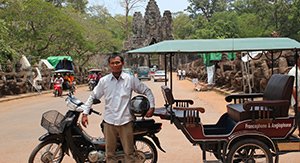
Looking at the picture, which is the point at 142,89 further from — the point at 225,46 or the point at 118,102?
the point at 225,46

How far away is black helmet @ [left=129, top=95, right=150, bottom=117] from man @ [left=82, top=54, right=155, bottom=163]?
0.17ft

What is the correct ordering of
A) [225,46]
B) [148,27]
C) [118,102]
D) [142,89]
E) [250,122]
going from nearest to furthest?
1. [118,102]
2. [142,89]
3. [250,122]
4. [225,46]
5. [148,27]

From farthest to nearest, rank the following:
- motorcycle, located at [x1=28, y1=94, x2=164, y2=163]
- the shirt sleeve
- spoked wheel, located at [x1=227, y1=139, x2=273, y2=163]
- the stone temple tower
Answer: the stone temple tower < motorcycle, located at [x1=28, y1=94, x2=164, y2=163] < spoked wheel, located at [x1=227, y1=139, x2=273, y2=163] < the shirt sleeve

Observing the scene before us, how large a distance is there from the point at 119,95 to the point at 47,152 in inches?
61.1

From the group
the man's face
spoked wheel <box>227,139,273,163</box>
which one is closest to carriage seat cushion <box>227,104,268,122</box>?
spoked wheel <box>227,139,273,163</box>

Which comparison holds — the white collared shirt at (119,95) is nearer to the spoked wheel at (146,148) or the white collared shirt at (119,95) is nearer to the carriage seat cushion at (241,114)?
the spoked wheel at (146,148)

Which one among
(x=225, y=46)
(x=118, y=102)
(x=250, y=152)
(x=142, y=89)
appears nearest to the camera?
(x=118, y=102)

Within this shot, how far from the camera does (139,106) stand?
17.0ft

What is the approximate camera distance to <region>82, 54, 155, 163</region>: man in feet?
17.1

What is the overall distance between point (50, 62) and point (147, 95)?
29.6 metres

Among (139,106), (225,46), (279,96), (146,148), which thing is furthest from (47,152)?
(279,96)

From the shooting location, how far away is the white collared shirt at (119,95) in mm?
5199

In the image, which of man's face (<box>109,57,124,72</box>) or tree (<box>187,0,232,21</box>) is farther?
tree (<box>187,0,232,21</box>)

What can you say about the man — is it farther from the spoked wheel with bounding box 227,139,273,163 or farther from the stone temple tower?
the stone temple tower
